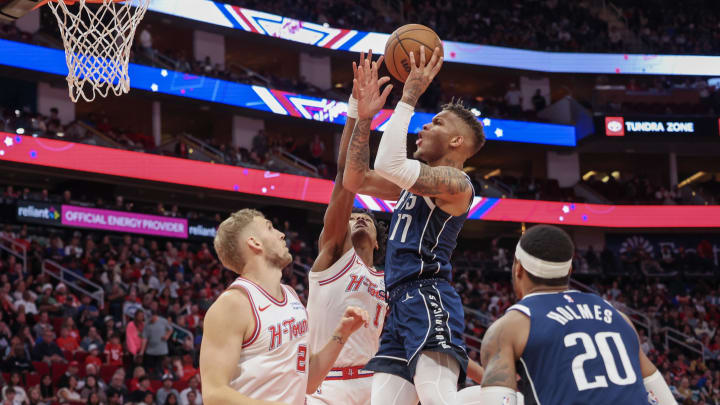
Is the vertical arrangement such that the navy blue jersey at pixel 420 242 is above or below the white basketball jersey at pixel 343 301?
above

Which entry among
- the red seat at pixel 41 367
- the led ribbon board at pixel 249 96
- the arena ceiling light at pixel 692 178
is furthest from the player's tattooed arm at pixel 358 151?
the arena ceiling light at pixel 692 178

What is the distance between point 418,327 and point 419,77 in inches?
51.1

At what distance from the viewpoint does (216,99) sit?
24.1m

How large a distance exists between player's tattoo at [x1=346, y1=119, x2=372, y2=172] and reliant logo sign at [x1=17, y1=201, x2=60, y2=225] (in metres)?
15.1

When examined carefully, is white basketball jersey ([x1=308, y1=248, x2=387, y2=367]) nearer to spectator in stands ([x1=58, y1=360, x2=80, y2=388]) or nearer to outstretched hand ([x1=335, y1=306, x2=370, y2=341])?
outstretched hand ([x1=335, y1=306, x2=370, y2=341])

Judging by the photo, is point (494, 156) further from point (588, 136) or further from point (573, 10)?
point (573, 10)

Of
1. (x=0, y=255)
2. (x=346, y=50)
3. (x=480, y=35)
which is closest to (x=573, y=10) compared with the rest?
(x=480, y=35)

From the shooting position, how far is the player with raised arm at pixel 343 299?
496 cm

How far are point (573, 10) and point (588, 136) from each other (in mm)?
6794

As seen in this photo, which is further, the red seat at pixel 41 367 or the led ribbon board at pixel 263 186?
the led ribbon board at pixel 263 186

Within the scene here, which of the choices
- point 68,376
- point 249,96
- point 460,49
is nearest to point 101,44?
point 68,376

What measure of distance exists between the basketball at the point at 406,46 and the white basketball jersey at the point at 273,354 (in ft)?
5.44

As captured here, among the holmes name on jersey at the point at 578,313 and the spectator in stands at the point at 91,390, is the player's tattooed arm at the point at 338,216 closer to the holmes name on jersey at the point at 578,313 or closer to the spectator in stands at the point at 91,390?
the holmes name on jersey at the point at 578,313

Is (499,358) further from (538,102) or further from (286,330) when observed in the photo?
(538,102)
